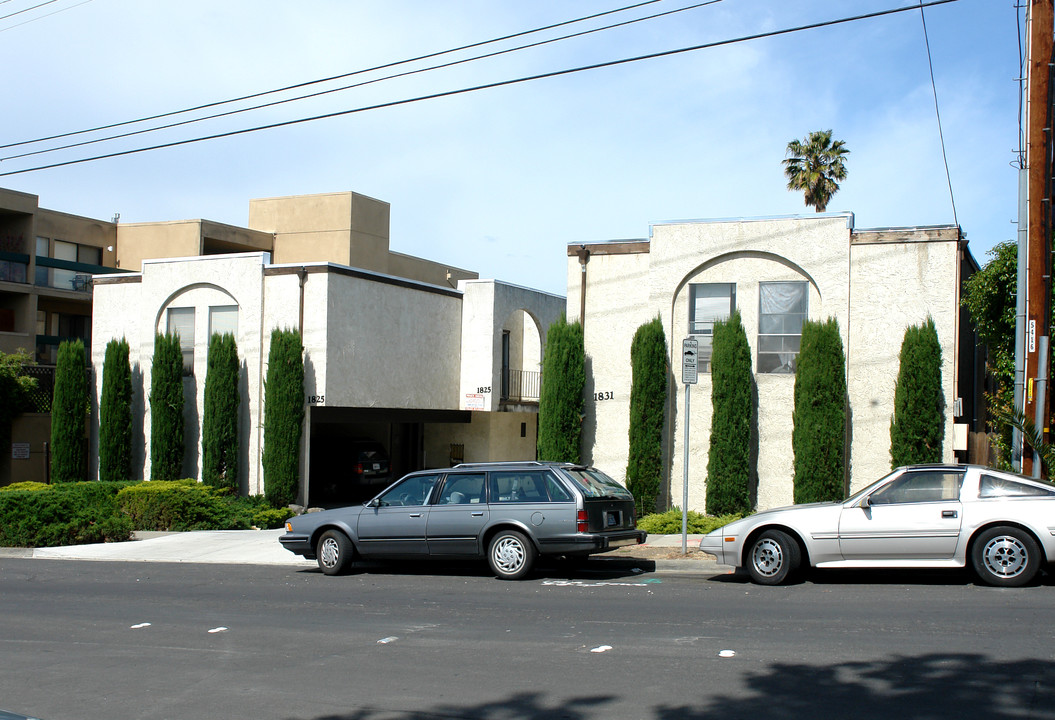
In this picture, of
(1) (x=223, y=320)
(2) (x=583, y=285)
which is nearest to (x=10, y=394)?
(1) (x=223, y=320)

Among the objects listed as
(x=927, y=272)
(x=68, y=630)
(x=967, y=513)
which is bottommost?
(x=68, y=630)

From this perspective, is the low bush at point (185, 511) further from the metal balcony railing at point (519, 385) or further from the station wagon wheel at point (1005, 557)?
the station wagon wheel at point (1005, 557)

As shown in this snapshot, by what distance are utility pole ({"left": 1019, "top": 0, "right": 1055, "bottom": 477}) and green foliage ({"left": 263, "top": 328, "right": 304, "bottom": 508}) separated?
14.7 metres

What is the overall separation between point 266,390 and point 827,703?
17742mm

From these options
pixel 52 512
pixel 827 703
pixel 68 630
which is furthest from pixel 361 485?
pixel 827 703

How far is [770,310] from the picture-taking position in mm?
19031

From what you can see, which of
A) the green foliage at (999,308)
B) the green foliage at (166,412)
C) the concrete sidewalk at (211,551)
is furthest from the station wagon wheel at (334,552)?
the green foliage at (166,412)

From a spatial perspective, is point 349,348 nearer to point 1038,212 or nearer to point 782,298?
point 782,298

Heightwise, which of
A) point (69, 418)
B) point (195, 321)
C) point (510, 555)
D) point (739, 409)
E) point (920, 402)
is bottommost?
point (510, 555)

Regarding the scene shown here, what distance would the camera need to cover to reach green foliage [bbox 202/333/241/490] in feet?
75.3

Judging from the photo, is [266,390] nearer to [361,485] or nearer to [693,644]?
[361,485]

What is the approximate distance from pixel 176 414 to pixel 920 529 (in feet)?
57.9

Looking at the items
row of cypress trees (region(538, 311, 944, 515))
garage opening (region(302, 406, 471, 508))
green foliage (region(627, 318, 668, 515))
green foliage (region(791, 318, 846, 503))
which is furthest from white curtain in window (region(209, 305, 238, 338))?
green foliage (region(791, 318, 846, 503))

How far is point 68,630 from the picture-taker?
10.2m
